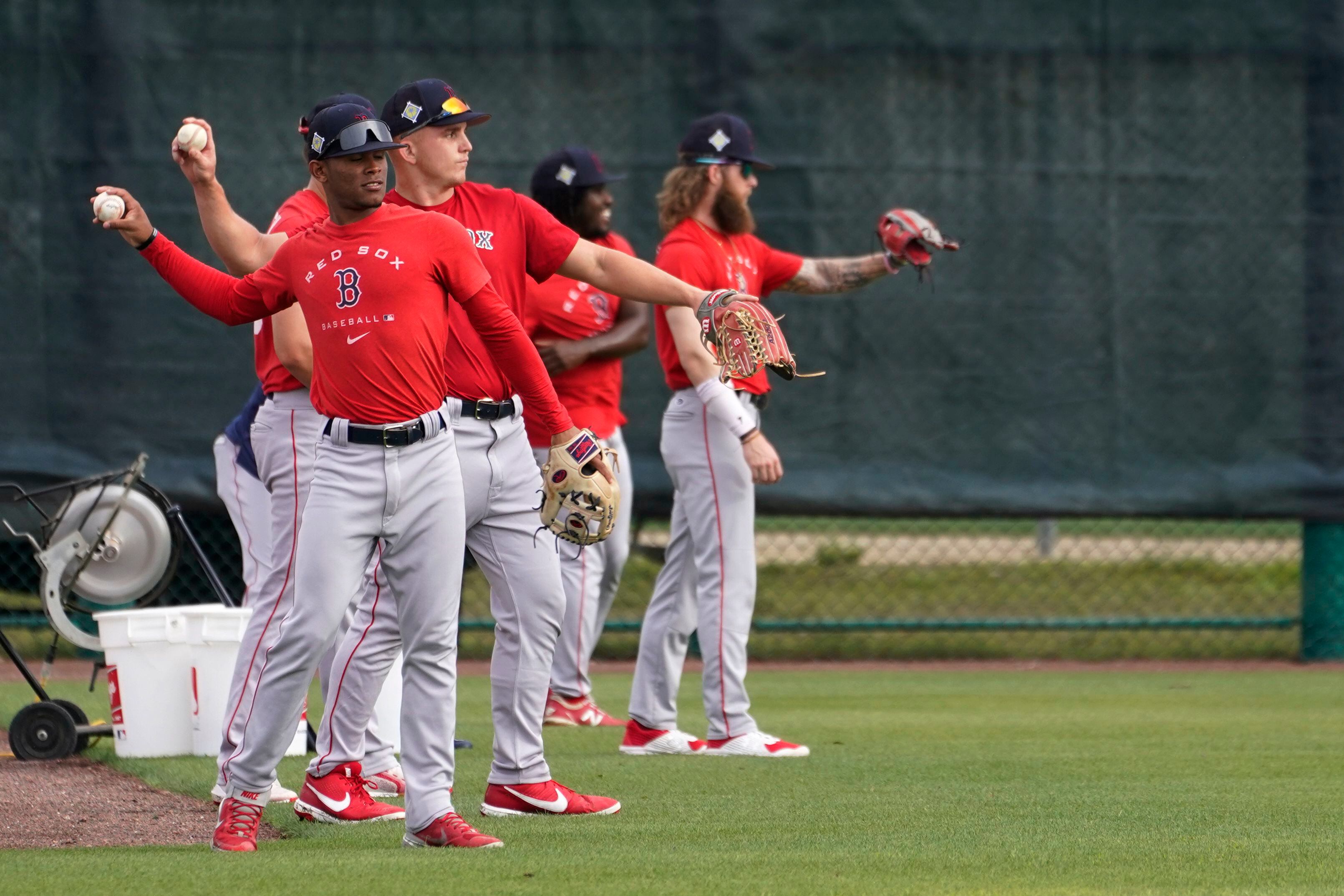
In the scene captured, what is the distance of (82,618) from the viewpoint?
796 centimetres

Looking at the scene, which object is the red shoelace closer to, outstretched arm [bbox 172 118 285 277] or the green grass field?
the green grass field

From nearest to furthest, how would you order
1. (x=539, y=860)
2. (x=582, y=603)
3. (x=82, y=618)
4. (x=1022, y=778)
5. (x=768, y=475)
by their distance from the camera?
(x=539, y=860) < (x=1022, y=778) < (x=768, y=475) < (x=582, y=603) < (x=82, y=618)

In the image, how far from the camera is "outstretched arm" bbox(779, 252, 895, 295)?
240 inches

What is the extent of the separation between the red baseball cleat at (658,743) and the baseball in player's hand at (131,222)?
2.45 m

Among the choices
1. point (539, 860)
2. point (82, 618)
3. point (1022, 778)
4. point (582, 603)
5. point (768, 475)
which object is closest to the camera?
point (539, 860)

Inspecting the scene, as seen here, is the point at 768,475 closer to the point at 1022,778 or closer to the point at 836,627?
the point at 1022,778

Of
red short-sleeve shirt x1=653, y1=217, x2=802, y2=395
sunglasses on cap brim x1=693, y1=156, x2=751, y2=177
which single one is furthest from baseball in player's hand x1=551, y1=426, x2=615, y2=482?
sunglasses on cap brim x1=693, y1=156, x2=751, y2=177

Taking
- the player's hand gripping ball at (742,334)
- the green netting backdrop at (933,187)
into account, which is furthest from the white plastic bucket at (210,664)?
the green netting backdrop at (933,187)

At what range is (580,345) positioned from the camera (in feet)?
21.0

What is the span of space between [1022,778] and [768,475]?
1.16 m

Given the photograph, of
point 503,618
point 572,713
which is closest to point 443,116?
point 503,618

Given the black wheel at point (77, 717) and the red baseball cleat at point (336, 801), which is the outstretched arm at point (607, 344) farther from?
the red baseball cleat at point (336, 801)

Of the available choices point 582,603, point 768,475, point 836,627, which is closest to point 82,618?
point 582,603

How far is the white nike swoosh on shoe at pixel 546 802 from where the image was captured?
14.2 ft
